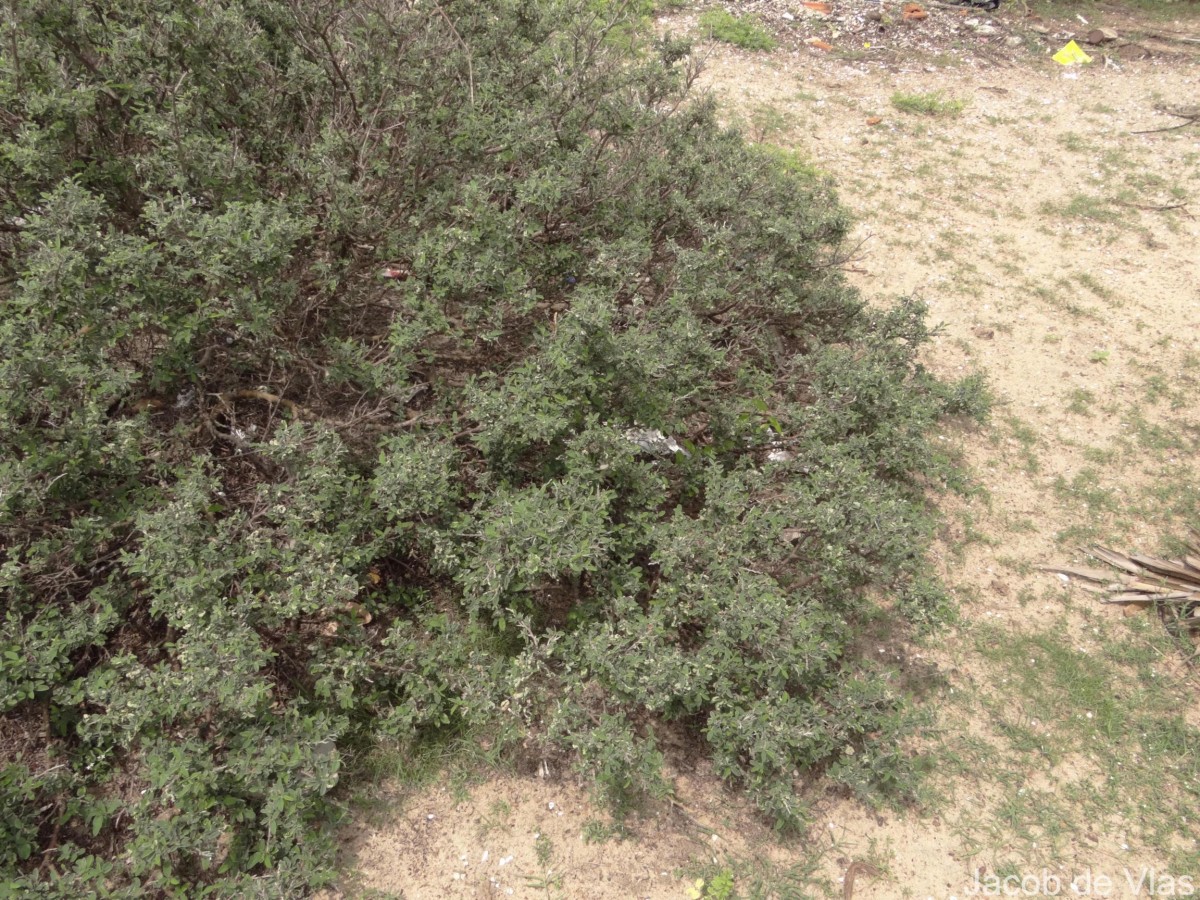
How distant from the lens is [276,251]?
2.57 m

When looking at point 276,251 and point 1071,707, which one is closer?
point 276,251

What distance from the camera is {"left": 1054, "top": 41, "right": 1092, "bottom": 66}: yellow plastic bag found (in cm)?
795

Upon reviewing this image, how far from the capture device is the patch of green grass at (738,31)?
775cm

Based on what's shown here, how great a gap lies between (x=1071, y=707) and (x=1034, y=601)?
546 mm

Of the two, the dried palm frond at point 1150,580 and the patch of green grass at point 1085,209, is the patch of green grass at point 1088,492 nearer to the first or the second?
the dried palm frond at point 1150,580

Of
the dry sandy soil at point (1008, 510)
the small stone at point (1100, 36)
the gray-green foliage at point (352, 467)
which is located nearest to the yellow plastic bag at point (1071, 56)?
the dry sandy soil at point (1008, 510)

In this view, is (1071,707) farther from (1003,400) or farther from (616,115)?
(616,115)

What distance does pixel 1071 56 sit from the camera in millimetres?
7980

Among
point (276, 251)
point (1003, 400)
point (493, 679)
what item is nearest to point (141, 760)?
point (493, 679)

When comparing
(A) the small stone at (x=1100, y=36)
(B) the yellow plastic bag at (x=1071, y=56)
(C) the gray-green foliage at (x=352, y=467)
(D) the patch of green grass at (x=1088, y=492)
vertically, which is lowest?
(D) the patch of green grass at (x=1088, y=492)

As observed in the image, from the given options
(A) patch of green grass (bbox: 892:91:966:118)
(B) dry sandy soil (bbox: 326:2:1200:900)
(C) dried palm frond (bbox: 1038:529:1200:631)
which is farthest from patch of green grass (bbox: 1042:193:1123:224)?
(C) dried palm frond (bbox: 1038:529:1200:631)

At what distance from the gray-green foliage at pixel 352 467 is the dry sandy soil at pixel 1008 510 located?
0.31m

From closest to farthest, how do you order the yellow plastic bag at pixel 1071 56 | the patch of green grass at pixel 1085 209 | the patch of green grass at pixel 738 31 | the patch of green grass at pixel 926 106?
the patch of green grass at pixel 1085 209 < the patch of green grass at pixel 926 106 < the patch of green grass at pixel 738 31 < the yellow plastic bag at pixel 1071 56

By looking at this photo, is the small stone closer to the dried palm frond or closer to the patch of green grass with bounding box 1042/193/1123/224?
the patch of green grass with bounding box 1042/193/1123/224
